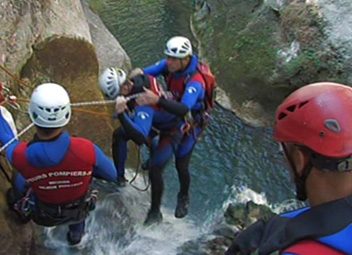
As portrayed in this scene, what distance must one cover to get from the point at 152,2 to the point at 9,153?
42.3 feet

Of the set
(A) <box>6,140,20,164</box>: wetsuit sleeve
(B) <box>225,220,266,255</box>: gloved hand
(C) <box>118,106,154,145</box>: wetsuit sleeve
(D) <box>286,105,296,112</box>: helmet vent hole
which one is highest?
(D) <box>286,105,296,112</box>: helmet vent hole

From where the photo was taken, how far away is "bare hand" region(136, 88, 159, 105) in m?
6.13

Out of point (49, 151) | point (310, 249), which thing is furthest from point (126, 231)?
point (310, 249)

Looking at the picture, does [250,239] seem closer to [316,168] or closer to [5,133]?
[316,168]

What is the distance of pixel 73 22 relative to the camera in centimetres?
847

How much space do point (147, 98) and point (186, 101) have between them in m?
0.53

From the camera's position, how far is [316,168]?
2248mm

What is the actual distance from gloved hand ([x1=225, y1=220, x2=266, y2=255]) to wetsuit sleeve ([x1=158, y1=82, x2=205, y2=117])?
368cm

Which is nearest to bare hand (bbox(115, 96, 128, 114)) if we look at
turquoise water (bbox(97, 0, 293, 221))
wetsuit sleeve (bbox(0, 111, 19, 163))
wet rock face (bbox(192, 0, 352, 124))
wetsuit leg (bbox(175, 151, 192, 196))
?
wetsuit sleeve (bbox(0, 111, 19, 163))

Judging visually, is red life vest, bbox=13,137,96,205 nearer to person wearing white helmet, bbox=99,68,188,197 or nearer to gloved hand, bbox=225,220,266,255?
person wearing white helmet, bbox=99,68,188,197

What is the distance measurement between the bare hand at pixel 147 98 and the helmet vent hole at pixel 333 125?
3958 mm

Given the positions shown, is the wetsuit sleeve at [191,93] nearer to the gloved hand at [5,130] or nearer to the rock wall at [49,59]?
the rock wall at [49,59]

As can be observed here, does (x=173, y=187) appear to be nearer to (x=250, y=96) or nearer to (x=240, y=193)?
(x=240, y=193)

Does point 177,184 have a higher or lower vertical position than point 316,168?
lower
